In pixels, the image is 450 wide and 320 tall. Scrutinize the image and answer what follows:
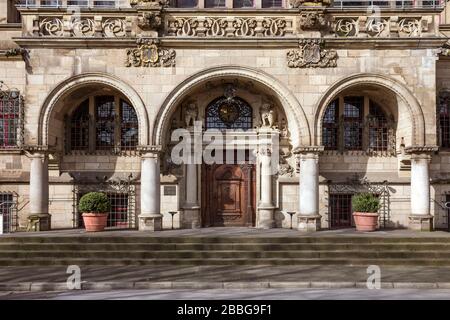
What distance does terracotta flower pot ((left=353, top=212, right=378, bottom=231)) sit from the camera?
15.6 m

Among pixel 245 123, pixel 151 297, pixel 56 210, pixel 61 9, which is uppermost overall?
pixel 61 9

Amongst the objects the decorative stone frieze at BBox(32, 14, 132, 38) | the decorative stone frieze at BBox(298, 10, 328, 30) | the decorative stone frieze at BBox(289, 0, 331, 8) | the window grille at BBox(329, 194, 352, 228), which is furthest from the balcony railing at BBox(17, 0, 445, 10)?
the window grille at BBox(329, 194, 352, 228)

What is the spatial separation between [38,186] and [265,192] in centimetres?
756

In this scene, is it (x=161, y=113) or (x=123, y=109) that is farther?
(x=123, y=109)

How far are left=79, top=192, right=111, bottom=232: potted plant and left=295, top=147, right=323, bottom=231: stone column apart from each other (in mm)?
6306

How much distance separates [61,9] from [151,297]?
10189 millimetres

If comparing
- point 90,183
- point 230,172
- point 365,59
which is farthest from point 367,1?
point 90,183

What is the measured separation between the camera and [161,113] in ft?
52.2

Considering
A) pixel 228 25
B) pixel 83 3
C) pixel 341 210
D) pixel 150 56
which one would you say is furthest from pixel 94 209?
pixel 341 210

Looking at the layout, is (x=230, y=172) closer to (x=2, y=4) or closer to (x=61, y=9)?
(x=61, y=9)

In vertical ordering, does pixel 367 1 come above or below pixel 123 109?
above

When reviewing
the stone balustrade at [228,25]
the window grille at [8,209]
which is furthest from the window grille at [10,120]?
the stone balustrade at [228,25]

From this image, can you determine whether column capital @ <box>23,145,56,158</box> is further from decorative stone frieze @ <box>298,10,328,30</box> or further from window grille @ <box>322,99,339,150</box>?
window grille @ <box>322,99,339,150</box>
